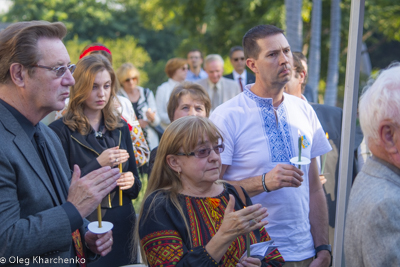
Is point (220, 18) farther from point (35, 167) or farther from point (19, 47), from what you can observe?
point (35, 167)

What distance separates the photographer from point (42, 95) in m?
2.03

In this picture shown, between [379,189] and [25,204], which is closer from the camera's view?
[379,189]

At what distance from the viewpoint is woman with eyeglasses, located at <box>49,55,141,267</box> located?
3.33m

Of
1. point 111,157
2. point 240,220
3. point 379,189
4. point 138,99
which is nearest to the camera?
point 379,189

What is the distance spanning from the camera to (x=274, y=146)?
110 inches

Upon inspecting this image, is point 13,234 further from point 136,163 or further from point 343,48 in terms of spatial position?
point 343,48

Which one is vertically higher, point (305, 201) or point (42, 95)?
point (42, 95)

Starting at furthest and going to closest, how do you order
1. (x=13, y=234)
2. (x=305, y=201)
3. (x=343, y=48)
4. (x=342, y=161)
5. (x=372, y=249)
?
(x=343, y=48) → (x=305, y=201) → (x=342, y=161) → (x=13, y=234) → (x=372, y=249)

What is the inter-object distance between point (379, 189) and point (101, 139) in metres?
2.32

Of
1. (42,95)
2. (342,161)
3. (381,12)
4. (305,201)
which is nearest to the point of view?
(42,95)

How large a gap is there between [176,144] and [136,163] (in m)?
1.50

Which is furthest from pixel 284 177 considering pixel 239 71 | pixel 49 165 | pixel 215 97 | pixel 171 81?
pixel 239 71

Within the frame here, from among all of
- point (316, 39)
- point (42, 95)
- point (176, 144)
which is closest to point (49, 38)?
point (42, 95)

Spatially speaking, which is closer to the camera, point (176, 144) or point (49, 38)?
point (49, 38)
